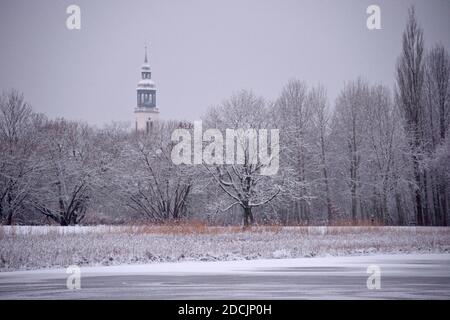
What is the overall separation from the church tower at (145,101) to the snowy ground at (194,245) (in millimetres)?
116509

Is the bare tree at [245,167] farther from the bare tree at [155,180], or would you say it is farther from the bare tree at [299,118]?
the bare tree at [299,118]

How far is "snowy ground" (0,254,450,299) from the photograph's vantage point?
15.2 meters

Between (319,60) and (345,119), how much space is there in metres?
36.9

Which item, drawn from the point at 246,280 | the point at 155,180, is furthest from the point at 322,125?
the point at 246,280

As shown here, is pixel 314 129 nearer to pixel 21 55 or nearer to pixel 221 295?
pixel 21 55

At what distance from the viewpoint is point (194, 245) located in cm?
2595

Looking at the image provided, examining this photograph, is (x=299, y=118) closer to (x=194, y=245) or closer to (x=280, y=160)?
(x=280, y=160)

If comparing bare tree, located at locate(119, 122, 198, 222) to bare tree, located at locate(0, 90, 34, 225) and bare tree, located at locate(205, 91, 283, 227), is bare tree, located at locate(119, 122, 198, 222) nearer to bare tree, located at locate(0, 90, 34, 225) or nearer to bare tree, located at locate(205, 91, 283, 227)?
bare tree, located at locate(205, 91, 283, 227)

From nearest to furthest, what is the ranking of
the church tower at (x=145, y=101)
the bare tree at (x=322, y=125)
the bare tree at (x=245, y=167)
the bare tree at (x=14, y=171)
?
the bare tree at (x=245, y=167), the bare tree at (x=14, y=171), the bare tree at (x=322, y=125), the church tower at (x=145, y=101)

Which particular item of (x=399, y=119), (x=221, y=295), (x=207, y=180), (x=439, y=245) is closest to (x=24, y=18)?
(x=207, y=180)

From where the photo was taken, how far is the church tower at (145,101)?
486 feet

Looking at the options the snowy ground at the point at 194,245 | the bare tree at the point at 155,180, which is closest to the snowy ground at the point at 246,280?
the snowy ground at the point at 194,245

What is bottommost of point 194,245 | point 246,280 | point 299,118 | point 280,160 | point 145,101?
point 246,280

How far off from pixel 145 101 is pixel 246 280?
134148 mm
